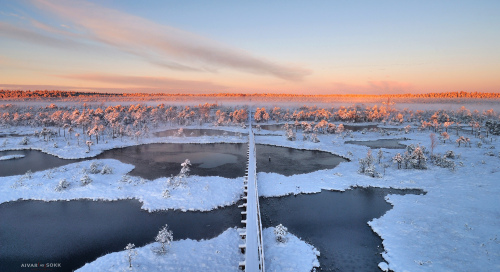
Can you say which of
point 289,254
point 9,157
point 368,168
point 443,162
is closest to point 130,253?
point 289,254

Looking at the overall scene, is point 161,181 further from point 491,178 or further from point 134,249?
point 491,178

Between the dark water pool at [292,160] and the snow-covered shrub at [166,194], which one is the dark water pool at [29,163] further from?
the dark water pool at [292,160]

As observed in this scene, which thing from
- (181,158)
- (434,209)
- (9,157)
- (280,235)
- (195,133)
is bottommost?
(280,235)

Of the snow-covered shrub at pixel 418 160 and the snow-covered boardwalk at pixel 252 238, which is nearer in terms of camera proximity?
the snow-covered boardwalk at pixel 252 238

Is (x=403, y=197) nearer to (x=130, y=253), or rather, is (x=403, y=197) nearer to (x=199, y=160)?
(x=130, y=253)

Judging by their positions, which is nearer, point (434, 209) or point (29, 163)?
point (434, 209)

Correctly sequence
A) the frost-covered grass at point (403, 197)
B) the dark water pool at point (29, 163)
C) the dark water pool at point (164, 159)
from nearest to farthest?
the frost-covered grass at point (403, 197)
the dark water pool at point (164, 159)
the dark water pool at point (29, 163)

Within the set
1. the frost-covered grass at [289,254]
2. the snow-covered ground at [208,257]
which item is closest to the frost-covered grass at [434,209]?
the frost-covered grass at [289,254]
